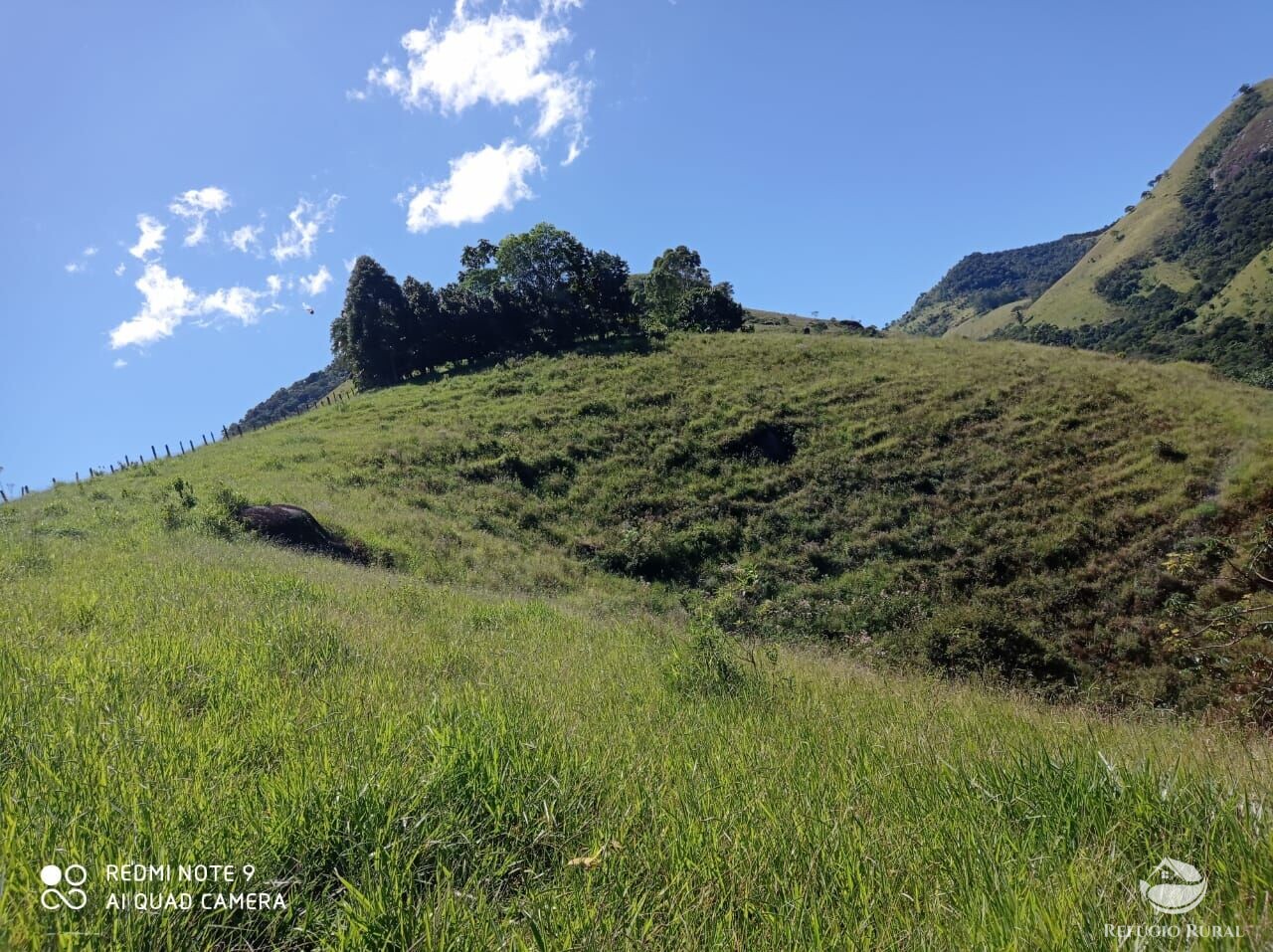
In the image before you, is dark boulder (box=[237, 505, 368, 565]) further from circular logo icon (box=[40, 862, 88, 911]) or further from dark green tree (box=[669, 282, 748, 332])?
dark green tree (box=[669, 282, 748, 332])

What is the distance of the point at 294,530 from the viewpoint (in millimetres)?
15406

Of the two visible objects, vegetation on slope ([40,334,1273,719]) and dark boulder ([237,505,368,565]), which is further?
vegetation on slope ([40,334,1273,719])

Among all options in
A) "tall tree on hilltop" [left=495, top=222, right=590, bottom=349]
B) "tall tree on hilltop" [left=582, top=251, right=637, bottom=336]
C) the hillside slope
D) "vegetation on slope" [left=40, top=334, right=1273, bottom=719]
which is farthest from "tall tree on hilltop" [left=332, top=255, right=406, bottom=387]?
the hillside slope

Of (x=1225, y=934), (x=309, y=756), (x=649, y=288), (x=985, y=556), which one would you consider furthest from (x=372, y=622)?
(x=649, y=288)

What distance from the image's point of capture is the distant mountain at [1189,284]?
101838 mm

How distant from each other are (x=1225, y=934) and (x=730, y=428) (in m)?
31.6

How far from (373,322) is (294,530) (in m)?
46.9

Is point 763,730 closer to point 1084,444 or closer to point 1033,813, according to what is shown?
point 1033,813

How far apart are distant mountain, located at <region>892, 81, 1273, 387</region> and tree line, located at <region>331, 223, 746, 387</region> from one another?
73946 mm

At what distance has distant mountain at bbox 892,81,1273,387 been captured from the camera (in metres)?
102

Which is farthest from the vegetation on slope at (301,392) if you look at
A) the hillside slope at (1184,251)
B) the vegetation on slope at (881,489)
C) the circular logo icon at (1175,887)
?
the hillside slope at (1184,251)

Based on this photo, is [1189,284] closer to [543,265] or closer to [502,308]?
[543,265]

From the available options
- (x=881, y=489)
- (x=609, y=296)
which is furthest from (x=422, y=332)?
(x=881, y=489)

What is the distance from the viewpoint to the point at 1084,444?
27047 millimetres
